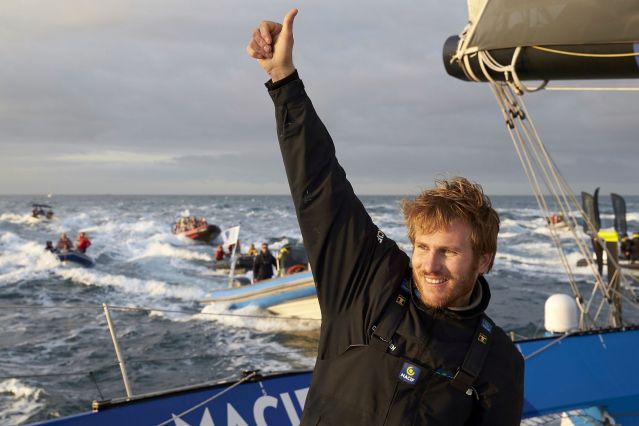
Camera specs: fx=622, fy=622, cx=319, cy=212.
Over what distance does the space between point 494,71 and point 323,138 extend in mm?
2567

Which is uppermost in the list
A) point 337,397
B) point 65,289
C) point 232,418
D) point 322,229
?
point 322,229

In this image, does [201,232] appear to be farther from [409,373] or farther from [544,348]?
[409,373]

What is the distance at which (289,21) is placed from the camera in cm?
181

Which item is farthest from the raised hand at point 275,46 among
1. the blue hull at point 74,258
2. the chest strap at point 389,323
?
the blue hull at point 74,258

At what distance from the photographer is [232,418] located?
12.8 ft

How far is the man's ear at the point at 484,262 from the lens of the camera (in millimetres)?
1863

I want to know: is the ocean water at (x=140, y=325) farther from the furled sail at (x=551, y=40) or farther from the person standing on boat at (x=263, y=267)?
the furled sail at (x=551, y=40)

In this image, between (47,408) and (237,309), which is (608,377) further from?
(237,309)

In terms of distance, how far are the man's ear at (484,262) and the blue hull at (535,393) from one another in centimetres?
246

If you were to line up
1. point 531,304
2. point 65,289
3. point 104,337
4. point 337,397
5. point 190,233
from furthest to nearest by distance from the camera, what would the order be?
point 190,233 → point 65,289 → point 531,304 → point 104,337 → point 337,397

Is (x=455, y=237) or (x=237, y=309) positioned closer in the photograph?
(x=455, y=237)

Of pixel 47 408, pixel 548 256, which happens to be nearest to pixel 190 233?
pixel 548 256

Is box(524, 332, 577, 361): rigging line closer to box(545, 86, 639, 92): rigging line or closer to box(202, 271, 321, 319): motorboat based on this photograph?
box(545, 86, 639, 92): rigging line

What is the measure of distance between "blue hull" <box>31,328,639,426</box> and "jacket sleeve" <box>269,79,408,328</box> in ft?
7.21
